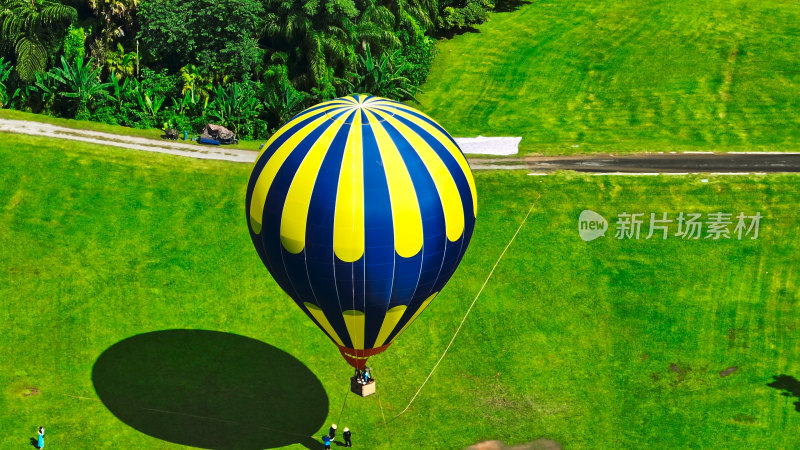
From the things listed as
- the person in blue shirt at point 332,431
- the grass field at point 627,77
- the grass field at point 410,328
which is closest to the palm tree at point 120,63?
the grass field at point 410,328

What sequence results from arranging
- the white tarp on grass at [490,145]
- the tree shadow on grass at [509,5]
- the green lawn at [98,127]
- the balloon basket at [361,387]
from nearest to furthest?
1. the balloon basket at [361,387]
2. the green lawn at [98,127]
3. the white tarp on grass at [490,145]
4. the tree shadow on grass at [509,5]

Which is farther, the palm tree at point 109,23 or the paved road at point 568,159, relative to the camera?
the palm tree at point 109,23

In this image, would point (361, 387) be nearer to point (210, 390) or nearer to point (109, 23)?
point (210, 390)

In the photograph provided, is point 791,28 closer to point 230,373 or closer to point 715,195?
point 715,195

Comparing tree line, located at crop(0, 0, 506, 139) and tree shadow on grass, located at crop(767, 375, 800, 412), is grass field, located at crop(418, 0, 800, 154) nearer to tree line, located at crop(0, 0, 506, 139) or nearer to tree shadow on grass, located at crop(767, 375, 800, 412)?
tree line, located at crop(0, 0, 506, 139)

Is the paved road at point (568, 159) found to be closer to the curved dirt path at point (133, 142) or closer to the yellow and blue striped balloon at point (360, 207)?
the curved dirt path at point (133, 142)

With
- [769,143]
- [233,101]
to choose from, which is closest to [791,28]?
[769,143]

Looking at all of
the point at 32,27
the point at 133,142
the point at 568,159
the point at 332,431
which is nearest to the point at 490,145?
the point at 568,159
